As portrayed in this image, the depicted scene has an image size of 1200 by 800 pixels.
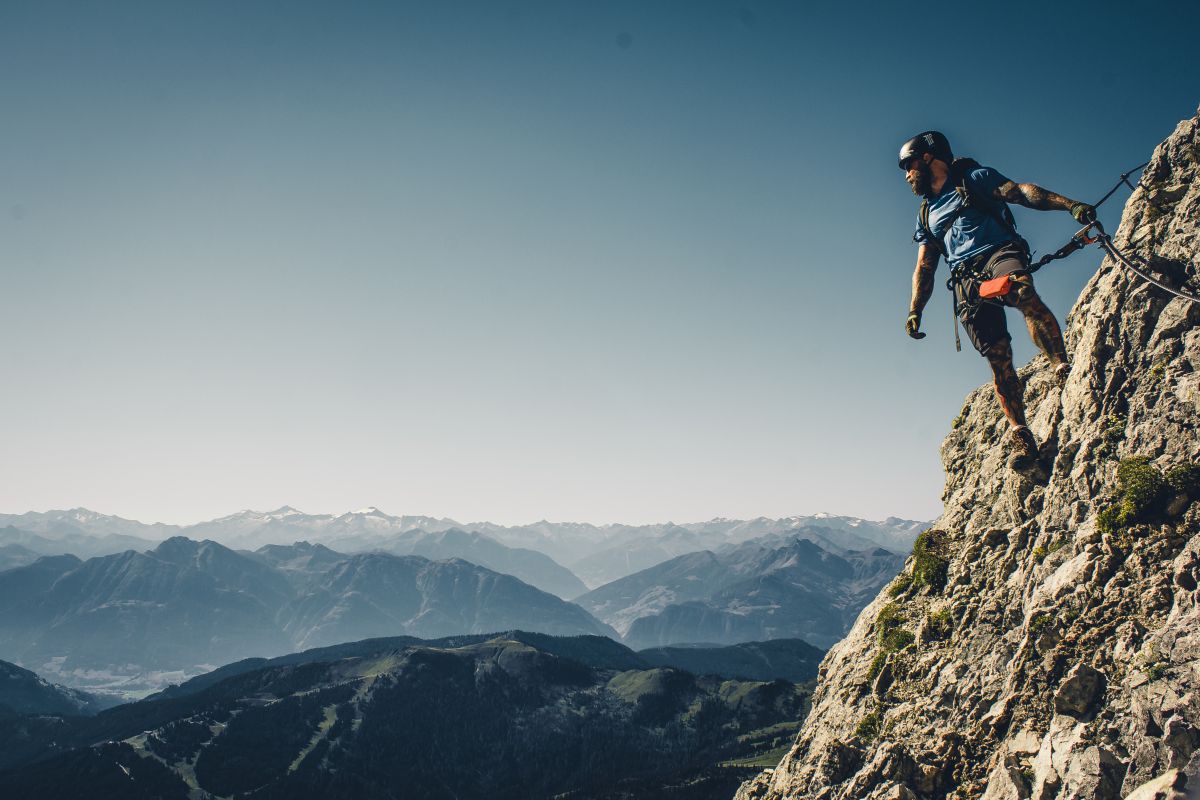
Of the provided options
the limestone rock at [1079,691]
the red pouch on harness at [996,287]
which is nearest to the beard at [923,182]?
the red pouch on harness at [996,287]

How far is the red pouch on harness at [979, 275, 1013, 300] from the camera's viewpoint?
1384 cm

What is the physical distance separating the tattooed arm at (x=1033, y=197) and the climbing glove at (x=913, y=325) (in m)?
3.12

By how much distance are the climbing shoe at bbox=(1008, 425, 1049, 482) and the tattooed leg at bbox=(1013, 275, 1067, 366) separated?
183 centimetres

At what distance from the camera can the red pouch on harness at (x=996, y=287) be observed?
1384 centimetres

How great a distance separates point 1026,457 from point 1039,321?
128 inches

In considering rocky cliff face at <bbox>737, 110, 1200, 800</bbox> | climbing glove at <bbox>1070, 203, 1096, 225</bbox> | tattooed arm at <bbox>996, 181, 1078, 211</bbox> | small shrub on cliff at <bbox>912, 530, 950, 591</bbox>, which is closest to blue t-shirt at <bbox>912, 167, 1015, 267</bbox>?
tattooed arm at <bbox>996, 181, 1078, 211</bbox>

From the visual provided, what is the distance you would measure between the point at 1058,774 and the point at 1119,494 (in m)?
5.29

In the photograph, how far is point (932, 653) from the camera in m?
16.4

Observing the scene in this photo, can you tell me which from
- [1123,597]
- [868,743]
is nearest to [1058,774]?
[1123,597]

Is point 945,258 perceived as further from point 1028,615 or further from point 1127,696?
point 1127,696

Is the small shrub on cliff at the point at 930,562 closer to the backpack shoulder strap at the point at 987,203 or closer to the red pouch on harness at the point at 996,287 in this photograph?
the red pouch on harness at the point at 996,287

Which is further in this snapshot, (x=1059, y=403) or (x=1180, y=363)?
(x=1059, y=403)

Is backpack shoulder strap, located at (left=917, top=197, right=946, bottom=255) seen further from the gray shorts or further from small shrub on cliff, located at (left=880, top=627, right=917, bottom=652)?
small shrub on cliff, located at (left=880, top=627, right=917, bottom=652)

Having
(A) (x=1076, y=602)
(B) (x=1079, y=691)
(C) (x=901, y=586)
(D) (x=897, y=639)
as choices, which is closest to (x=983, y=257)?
(A) (x=1076, y=602)
